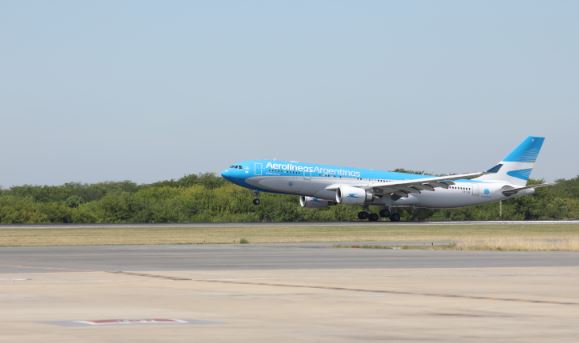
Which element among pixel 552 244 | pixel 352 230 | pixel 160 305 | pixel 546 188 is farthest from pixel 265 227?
pixel 160 305

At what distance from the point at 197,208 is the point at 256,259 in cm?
5781

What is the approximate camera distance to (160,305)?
18562 millimetres

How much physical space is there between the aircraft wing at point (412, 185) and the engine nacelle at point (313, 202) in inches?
130

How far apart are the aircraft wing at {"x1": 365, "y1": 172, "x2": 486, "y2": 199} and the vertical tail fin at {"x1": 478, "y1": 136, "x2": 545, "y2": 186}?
5.48 meters

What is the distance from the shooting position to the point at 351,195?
8106 cm

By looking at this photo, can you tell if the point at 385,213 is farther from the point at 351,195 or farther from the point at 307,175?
the point at 307,175

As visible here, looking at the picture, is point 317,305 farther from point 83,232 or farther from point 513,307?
point 83,232

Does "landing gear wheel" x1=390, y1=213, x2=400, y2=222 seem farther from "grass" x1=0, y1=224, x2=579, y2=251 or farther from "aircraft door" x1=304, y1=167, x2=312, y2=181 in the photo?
"grass" x1=0, y1=224, x2=579, y2=251

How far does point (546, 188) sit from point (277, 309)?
290 feet

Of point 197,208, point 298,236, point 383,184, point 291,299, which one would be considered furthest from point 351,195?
point 291,299

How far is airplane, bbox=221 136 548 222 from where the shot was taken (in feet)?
266

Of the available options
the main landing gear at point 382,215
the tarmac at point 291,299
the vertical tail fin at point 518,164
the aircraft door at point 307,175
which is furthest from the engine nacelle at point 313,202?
the tarmac at point 291,299

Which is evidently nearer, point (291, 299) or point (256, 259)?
point (291, 299)

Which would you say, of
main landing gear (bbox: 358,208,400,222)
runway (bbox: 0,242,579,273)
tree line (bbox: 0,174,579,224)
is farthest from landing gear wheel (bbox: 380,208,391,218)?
runway (bbox: 0,242,579,273)
